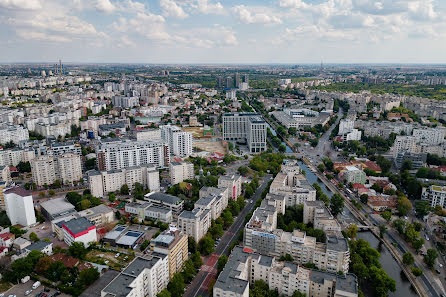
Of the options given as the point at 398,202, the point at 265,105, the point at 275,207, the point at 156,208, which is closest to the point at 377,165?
the point at 398,202

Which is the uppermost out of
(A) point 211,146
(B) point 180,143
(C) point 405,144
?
(C) point 405,144

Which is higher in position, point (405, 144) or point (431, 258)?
point (405, 144)

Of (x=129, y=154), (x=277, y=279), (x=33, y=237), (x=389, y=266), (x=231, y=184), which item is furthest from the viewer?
(x=129, y=154)

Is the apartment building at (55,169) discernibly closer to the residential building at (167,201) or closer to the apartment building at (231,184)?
the residential building at (167,201)

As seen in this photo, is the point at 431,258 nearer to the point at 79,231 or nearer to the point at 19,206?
the point at 79,231

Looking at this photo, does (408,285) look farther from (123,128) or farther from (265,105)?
(265,105)

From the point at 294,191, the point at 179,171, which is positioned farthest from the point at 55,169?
the point at 294,191

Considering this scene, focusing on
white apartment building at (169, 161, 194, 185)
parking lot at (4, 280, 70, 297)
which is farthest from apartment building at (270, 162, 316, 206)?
parking lot at (4, 280, 70, 297)
